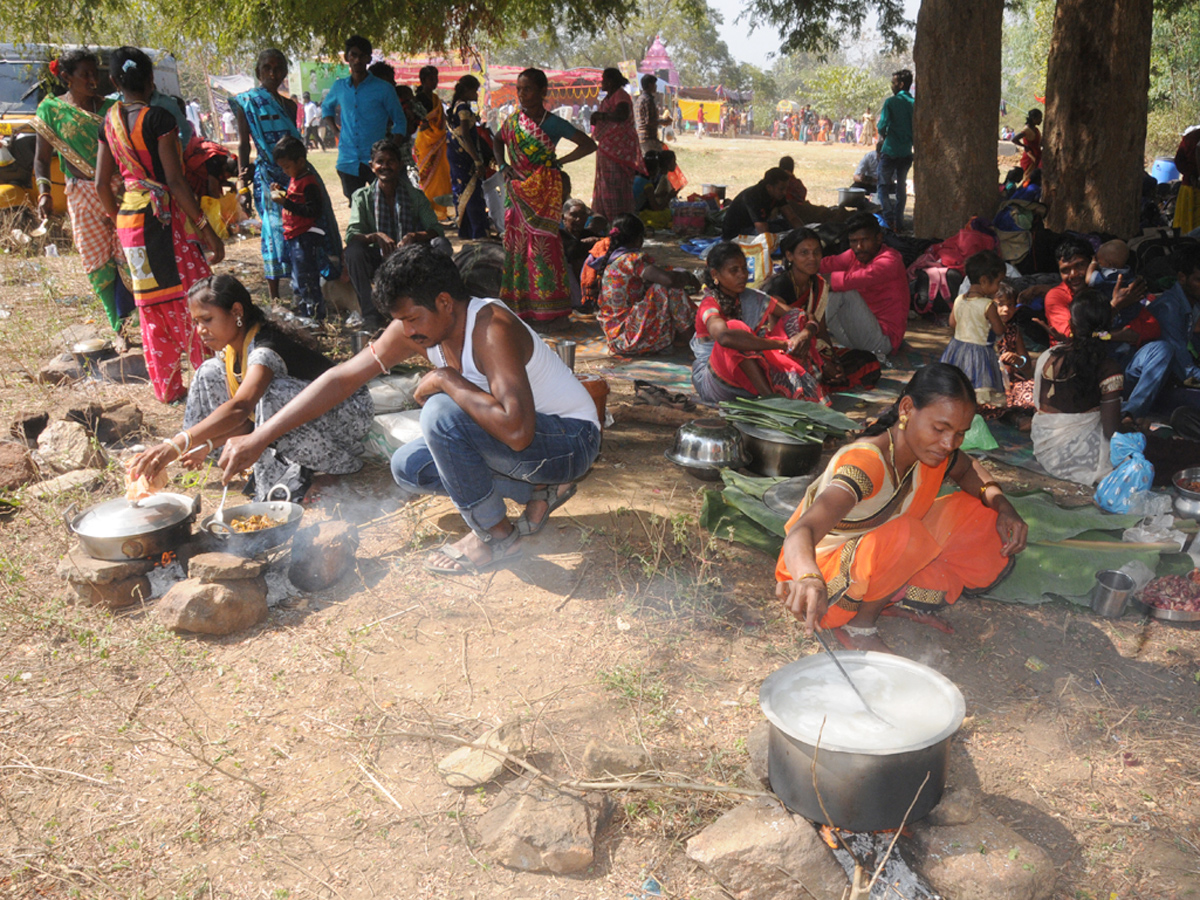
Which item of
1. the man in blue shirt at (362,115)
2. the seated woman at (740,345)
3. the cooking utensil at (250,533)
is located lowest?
the cooking utensil at (250,533)

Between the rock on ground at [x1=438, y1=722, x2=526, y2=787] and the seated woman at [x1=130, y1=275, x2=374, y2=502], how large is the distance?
1583 mm

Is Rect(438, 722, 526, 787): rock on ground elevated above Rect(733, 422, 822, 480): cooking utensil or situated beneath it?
situated beneath

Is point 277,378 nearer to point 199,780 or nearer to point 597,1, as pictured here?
point 199,780

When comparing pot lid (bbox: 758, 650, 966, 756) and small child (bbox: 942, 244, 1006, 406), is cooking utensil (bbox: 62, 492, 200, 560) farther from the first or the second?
small child (bbox: 942, 244, 1006, 406)

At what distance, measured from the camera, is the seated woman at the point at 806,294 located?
16.5 feet

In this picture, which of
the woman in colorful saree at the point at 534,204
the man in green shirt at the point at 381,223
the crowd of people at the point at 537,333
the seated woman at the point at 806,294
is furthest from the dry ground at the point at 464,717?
the woman in colorful saree at the point at 534,204

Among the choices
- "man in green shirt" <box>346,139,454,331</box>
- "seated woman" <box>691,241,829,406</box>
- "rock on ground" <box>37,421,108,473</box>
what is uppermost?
"man in green shirt" <box>346,139,454,331</box>

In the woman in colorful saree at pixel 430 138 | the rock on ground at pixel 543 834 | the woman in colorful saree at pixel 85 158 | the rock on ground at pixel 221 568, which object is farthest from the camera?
the woman in colorful saree at pixel 430 138

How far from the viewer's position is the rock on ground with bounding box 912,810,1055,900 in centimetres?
190

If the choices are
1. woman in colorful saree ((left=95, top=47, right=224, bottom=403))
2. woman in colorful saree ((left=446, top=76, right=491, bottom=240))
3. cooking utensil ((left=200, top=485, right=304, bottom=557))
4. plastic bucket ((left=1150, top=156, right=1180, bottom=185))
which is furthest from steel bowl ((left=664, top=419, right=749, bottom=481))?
plastic bucket ((left=1150, top=156, right=1180, bottom=185))

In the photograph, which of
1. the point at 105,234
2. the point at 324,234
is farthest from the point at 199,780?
the point at 324,234

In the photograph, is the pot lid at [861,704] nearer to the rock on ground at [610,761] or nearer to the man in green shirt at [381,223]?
the rock on ground at [610,761]

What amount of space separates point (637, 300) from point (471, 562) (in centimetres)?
324

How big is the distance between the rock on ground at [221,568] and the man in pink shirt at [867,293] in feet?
13.7
